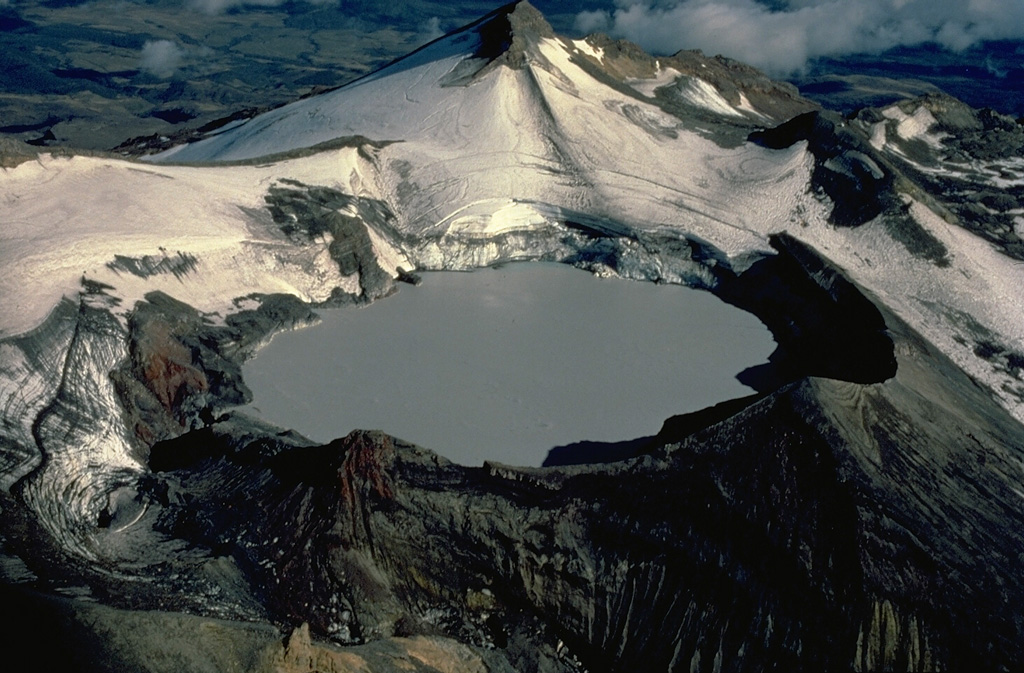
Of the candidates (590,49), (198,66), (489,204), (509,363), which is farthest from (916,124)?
(198,66)

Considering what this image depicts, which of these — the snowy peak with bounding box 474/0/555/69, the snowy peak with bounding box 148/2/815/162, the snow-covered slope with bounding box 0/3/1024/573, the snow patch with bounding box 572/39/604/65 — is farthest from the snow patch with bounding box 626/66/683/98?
the snowy peak with bounding box 474/0/555/69

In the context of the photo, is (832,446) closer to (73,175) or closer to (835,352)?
(835,352)

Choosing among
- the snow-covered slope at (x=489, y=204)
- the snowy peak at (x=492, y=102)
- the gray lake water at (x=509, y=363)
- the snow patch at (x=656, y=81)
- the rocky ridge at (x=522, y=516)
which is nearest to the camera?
the rocky ridge at (x=522, y=516)

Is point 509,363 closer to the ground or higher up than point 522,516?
closer to the ground

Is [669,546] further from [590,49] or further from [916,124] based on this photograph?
[916,124]

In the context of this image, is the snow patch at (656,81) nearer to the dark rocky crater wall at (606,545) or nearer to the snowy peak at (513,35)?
the snowy peak at (513,35)

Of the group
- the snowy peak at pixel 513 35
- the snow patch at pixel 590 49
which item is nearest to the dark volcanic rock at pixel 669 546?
the snowy peak at pixel 513 35

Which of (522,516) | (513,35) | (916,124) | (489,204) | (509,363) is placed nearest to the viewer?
(522,516)
